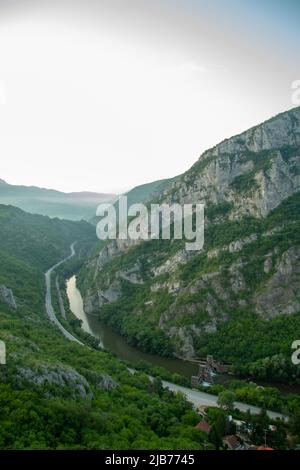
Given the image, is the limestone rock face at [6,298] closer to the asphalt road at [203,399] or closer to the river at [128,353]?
the river at [128,353]

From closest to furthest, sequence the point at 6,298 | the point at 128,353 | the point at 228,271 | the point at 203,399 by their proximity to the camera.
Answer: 1. the point at 203,399
2. the point at 128,353
3. the point at 6,298
4. the point at 228,271

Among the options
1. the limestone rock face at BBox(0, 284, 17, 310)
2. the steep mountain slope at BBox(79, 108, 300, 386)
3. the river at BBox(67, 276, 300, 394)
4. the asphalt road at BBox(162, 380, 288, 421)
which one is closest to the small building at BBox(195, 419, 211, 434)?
the asphalt road at BBox(162, 380, 288, 421)

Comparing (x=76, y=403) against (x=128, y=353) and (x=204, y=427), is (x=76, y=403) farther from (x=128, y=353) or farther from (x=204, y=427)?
(x=128, y=353)

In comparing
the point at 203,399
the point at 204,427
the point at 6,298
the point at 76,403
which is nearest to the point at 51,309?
the point at 6,298

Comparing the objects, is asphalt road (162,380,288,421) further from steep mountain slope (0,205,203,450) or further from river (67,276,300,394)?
river (67,276,300,394)

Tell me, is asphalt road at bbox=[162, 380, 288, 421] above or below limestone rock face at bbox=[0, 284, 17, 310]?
below

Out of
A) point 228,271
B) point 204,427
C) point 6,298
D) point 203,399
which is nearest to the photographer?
point 204,427
